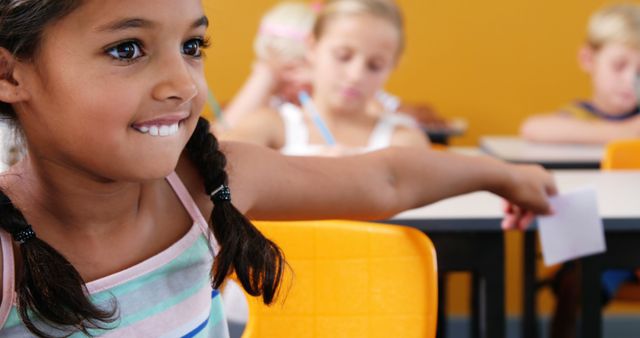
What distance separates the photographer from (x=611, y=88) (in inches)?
134

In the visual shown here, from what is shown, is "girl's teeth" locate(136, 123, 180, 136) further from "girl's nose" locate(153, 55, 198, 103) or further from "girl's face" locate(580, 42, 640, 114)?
"girl's face" locate(580, 42, 640, 114)

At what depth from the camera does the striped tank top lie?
3.19ft

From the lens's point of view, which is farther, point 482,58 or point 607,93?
point 482,58

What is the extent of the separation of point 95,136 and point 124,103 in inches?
1.6

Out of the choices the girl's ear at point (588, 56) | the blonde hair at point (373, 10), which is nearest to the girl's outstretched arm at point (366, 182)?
the blonde hair at point (373, 10)

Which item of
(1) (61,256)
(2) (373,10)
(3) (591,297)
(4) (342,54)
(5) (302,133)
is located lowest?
(3) (591,297)

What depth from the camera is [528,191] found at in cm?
136

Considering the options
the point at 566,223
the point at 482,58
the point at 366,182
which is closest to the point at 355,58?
the point at 566,223

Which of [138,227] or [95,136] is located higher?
[95,136]

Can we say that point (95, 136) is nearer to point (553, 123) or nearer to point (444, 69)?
point (553, 123)

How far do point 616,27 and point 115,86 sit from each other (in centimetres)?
283

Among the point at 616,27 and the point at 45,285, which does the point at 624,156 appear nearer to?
the point at 616,27

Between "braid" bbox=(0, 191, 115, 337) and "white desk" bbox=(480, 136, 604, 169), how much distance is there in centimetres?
215

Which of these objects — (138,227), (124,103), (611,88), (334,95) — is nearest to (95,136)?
(124,103)
